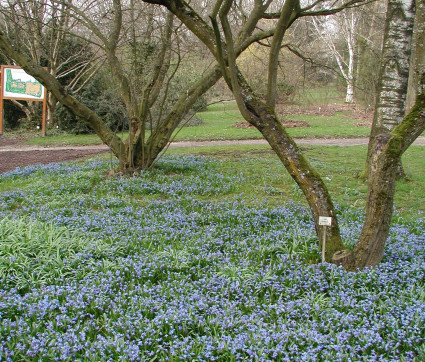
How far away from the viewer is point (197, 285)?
4117mm

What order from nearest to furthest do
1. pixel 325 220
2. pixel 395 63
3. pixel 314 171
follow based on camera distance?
1. pixel 325 220
2. pixel 314 171
3. pixel 395 63

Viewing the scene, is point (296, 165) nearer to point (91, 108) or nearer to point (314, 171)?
point (314, 171)

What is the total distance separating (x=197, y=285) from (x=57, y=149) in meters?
13.8

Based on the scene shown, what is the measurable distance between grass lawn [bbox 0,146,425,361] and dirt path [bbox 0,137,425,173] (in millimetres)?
6507

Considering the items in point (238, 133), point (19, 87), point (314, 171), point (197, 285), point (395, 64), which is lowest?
point (197, 285)

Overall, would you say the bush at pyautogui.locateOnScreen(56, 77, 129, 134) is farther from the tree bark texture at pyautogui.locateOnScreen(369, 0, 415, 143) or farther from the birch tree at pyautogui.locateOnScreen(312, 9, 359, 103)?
the tree bark texture at pyautogui.locateOnScreen(369, 0, 415, 143)

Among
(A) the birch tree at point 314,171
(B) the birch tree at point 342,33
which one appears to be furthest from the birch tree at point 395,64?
(B) the birch tree at point 342,33

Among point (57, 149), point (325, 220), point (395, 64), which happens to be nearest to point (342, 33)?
point (57, 149)

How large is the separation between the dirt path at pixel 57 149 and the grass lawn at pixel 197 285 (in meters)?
6.51

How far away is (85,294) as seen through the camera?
383cm

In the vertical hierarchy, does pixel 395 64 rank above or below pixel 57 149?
above

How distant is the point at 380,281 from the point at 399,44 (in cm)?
641

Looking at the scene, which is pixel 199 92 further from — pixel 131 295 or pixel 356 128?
pixel 356 128

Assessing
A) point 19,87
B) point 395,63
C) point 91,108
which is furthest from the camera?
point 91,108
